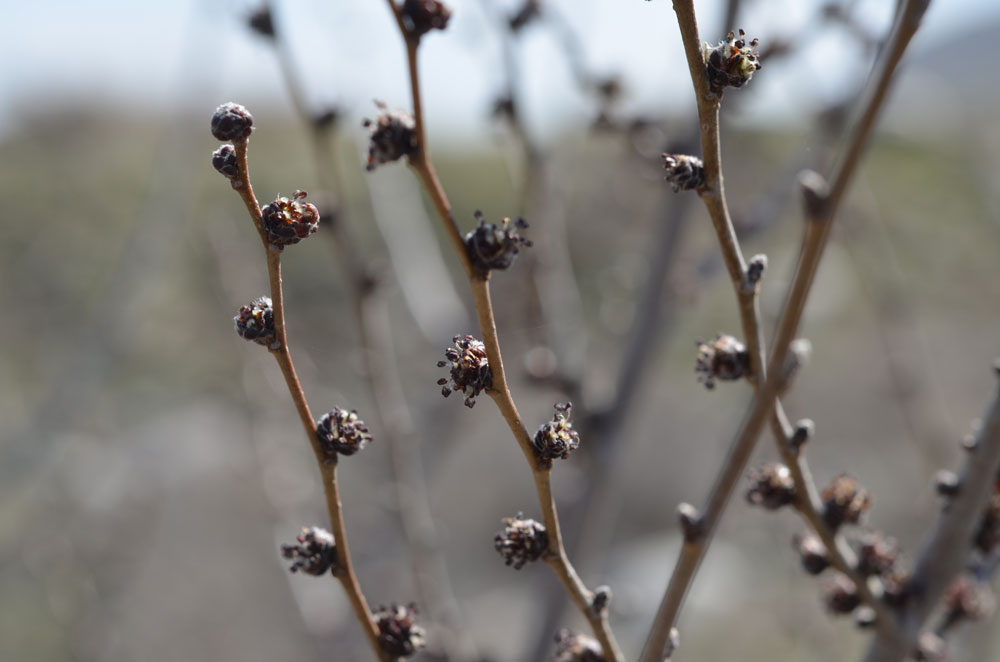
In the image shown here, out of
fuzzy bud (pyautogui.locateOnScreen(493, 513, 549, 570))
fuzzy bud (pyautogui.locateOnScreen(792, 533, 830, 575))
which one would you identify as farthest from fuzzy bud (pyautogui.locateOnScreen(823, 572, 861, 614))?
fuzzy bud (pyautogui.locateOnScreen(493, 513, 549, 570))

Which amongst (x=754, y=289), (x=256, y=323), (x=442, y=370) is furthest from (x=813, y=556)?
(x=442, y=370)

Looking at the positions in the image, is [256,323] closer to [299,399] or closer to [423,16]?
[299,399]

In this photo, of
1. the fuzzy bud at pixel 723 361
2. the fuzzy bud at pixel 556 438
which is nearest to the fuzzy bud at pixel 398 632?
the fuzzy bud at pixel 556 438

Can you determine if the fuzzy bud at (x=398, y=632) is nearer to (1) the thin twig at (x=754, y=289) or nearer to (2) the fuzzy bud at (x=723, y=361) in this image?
(1) the thin twig at (x=754, y=289)

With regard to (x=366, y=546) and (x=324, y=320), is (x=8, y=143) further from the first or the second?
(x=366, y=546)

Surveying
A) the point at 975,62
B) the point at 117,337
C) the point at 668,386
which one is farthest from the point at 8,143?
the point at 975,62

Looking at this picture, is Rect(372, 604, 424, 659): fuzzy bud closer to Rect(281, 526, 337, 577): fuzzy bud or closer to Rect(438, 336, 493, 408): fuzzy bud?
Rect(281, 526, 337, 577): fuzzy bud
